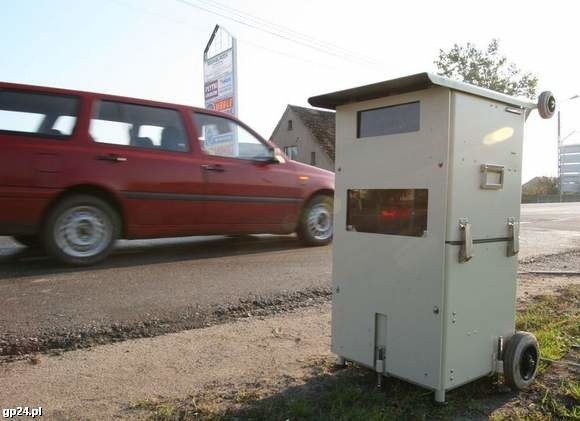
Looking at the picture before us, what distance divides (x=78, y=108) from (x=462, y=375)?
15.4 feet

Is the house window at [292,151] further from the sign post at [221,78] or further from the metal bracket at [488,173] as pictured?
the metal bracket at [488,173]

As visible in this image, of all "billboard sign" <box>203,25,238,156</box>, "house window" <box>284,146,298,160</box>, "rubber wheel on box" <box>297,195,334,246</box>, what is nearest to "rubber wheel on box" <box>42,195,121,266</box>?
"rubber wheel on box" <box>297,195,334,246</box>

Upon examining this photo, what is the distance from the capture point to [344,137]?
2797mm

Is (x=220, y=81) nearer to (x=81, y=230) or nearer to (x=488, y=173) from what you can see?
(x=81, y=230)

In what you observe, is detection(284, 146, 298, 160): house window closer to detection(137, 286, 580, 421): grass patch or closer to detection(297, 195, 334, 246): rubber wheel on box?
detection(297, 195, 334, 246): rubber wheel on box

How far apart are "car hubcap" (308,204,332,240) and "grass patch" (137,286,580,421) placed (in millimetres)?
4107

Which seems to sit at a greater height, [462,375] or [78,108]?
[78,108]

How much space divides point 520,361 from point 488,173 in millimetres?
1048

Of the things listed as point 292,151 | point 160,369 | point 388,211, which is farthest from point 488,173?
point 292,151

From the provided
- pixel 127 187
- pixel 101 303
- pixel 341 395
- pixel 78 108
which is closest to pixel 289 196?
pixel 127 187

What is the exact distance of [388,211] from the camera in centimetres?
257

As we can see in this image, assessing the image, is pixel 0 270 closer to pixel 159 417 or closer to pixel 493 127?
pixel 159 417

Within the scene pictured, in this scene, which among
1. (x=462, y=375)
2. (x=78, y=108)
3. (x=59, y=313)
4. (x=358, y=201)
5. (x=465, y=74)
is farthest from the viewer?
(x=465, y=74)

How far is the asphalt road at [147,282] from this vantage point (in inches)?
142
